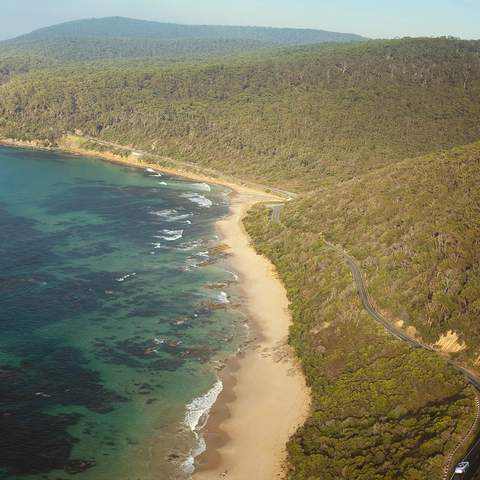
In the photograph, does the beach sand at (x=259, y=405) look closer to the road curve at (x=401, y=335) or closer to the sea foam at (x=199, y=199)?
the road curve at (x=401, y=335)

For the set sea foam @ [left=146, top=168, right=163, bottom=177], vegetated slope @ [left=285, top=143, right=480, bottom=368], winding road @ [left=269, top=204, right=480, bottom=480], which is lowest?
sea foam @ [left=146, top=168, right=163, bottom=177]

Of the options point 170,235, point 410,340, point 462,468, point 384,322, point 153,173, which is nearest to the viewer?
point 462,468

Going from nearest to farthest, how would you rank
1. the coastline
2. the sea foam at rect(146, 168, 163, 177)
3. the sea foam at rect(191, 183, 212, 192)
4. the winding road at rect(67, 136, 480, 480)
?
the winding road at rect(67, 136, 480, 480)
the coastline
the sea foam at rect(191, 183, 212, 192)
the sea foam at rect(146, 168, 163, 177)

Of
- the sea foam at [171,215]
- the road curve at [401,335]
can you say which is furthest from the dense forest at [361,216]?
the sea foam at [171,215]

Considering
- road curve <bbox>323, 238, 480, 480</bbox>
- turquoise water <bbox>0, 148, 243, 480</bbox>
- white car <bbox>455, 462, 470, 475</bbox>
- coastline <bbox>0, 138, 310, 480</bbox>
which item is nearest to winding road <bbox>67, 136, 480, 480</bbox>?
road curve <bbox>323, 238, 480, 480</bbox>

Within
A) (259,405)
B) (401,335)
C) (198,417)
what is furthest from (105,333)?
(401,335)

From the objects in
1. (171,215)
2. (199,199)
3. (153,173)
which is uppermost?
(153,173)

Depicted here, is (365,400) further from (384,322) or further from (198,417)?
(198,417)

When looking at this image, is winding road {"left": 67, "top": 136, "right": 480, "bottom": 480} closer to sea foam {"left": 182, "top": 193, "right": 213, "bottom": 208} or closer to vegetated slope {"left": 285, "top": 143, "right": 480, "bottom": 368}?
vegetated slope {"left": 285, "top": 143, "right": 480, "bottom": 368}

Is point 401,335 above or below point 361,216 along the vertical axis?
below
